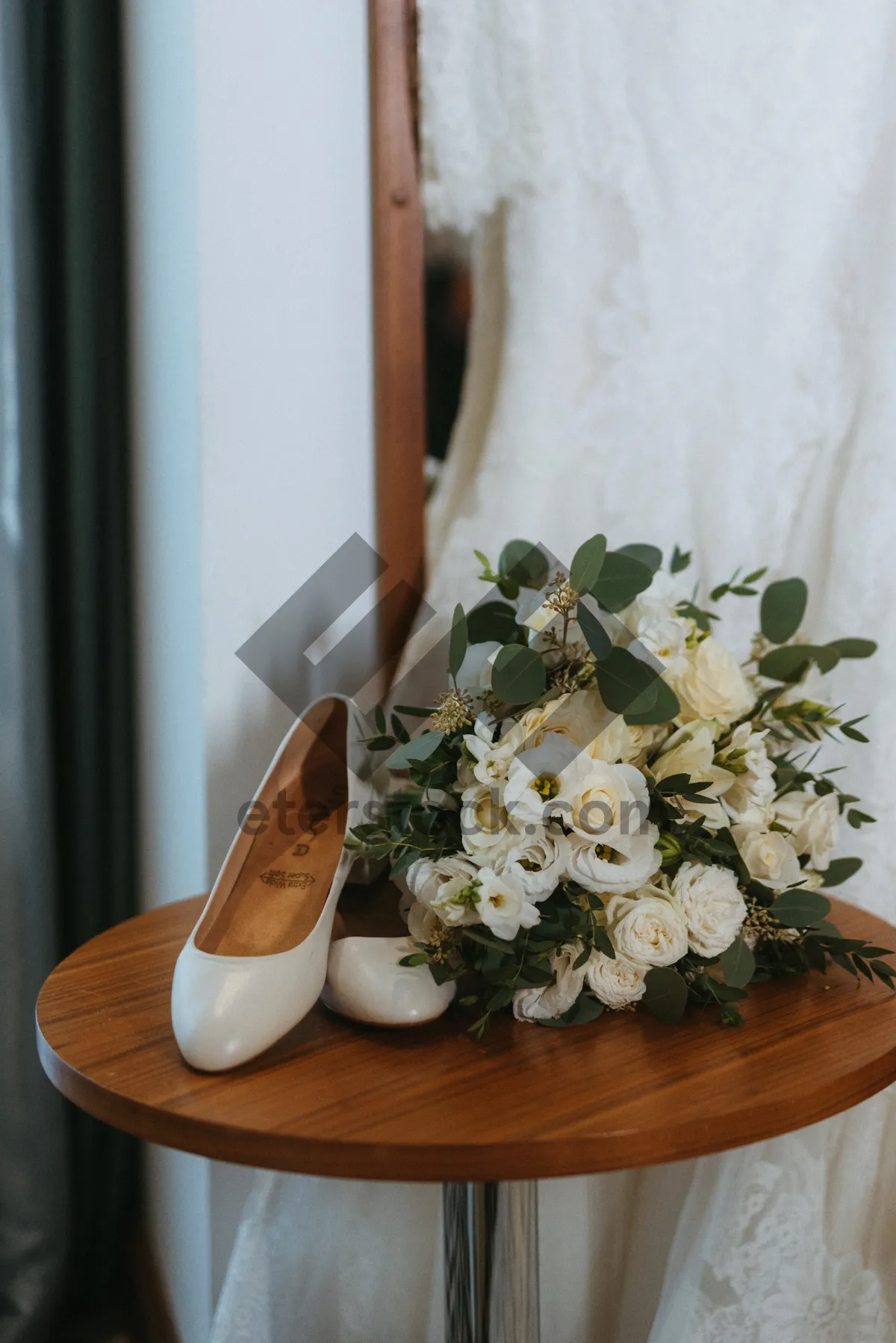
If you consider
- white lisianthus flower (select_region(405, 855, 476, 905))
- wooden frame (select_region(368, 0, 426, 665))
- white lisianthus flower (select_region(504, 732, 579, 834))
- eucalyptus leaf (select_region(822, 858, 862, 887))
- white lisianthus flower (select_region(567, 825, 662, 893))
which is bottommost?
eucalyptus leaf (select_region(822, 858, 862, 887))

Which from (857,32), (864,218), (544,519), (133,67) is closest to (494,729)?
(544,519)

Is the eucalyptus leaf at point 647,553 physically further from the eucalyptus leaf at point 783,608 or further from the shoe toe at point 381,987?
the shoe toe at point 381,987

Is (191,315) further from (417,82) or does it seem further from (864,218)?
(864,218)

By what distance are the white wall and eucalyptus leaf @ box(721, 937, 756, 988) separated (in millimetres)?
491

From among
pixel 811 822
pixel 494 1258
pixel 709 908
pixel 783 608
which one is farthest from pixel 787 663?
pixel 494 1258

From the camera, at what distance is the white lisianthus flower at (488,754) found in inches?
25.0

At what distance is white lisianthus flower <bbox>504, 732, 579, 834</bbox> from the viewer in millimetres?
612

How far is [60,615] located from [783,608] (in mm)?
777

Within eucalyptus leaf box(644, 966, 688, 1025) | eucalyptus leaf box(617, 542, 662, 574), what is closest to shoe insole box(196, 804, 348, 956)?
eucalyptus leaf box(644, 966, 688, 1025)

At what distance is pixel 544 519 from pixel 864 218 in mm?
385

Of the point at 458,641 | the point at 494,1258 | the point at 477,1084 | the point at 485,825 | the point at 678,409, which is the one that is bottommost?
the point at 494,1258

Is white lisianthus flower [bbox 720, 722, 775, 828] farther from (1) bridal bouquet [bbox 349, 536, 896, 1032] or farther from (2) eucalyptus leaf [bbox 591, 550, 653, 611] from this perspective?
(2) eucalyptus leaf [bbox 591, 550, 653, 611]

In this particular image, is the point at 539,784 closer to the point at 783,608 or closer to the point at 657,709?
the point at 657,709

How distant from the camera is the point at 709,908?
0.63m
